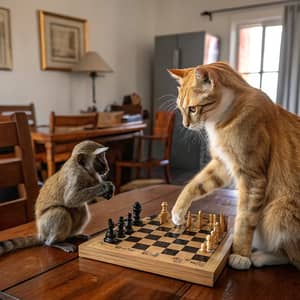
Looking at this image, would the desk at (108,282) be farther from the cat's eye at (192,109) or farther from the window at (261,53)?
the window at (261,53)

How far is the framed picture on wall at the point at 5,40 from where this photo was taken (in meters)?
3.15

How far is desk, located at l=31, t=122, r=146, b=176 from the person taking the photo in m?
2.44

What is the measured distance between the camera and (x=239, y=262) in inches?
31.5

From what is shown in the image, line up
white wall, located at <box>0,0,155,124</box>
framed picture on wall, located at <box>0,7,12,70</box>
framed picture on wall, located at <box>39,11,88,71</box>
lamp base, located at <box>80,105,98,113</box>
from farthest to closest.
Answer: lamp base, located at <box>80,105,98,113</box>
framed picture on wall, located at <box>39,11,88,71</box>
white wall, located at <box>0,0,155,124</box>
framed picture on wall, located at <box>0,7,12,70</box>

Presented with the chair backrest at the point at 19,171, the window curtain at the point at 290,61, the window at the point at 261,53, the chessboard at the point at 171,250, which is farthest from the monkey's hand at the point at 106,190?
the window at the point at 261,53

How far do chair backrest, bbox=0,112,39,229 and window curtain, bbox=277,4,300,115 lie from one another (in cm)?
319

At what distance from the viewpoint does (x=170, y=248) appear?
0.82 metres

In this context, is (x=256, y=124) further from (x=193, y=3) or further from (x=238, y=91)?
(x=193, y=3)

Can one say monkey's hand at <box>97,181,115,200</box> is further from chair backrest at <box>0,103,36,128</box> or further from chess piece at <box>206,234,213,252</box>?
chair backrest at <box>0,103,36,128</box>

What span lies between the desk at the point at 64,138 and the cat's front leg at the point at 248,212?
184 centimetres

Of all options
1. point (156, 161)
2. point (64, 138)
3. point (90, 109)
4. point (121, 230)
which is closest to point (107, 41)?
point (90, 109)

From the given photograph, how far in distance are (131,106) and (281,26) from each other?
2008mm

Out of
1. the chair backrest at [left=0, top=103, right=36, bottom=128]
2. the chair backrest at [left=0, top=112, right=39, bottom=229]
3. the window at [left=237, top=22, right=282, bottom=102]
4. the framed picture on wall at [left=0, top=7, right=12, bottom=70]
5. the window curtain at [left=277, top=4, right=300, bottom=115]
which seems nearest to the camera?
the chair backrest at [left=0, top=112, right=39, bottom=229]

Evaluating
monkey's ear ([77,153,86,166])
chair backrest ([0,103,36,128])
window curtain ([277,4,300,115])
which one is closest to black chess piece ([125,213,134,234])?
monkey's ear ([77,153,86,166])
